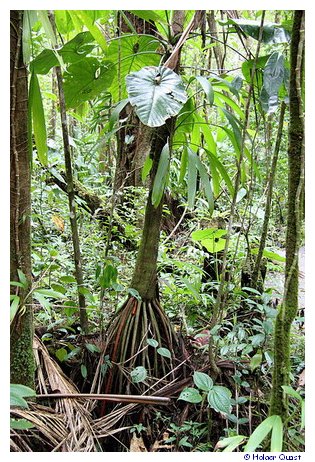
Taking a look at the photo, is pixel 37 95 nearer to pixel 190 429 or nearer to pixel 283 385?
pixel 283 385

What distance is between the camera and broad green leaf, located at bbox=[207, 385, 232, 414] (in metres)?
1.24

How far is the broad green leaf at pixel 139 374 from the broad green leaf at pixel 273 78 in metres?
0.98

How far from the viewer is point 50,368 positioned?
4.83ft

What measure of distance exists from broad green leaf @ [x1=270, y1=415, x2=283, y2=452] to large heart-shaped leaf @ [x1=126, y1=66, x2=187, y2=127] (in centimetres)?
81

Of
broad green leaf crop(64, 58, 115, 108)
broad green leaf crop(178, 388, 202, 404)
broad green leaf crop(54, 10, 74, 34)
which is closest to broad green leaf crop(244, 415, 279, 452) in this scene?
broad green leaf crop(178, 388, 202, 404)

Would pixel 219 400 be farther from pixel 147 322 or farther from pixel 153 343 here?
pixel 147 322

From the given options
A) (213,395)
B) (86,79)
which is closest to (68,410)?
(213,395)

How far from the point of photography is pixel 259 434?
98 centimetres

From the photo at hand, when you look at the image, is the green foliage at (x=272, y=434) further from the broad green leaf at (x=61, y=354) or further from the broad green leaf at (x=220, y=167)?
the broad green leaf at (x=220, y=167)

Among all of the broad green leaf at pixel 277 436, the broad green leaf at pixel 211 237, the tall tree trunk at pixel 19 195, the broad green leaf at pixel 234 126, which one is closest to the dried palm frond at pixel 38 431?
the tall tree trunk at pixel 19 195
